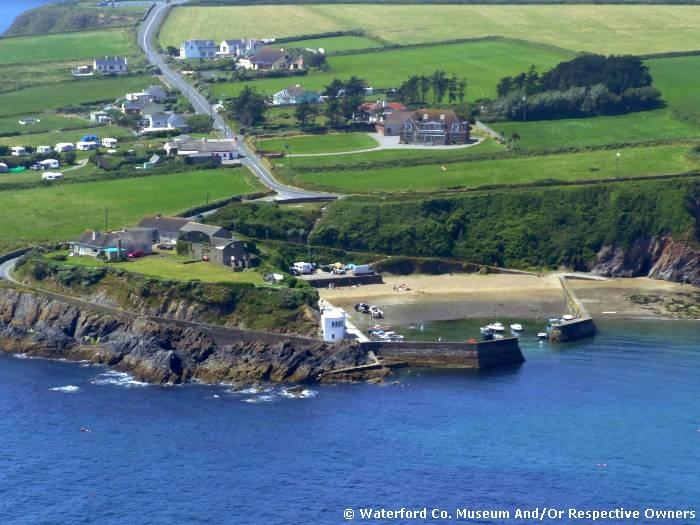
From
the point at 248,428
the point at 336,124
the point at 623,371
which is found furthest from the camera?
the point at 336,124

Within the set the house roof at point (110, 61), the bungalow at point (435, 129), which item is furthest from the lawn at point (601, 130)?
the house roof at point (110, 61)

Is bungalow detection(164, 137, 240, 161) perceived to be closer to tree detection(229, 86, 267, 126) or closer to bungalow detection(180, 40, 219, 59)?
tree detection(229, 86, 267, 126)

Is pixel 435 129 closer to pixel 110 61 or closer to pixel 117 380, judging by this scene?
pixel 110 61

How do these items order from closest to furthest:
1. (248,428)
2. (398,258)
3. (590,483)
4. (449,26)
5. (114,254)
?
(590,483)
(248,428)
(114,254)
(398,258)
(449,26)

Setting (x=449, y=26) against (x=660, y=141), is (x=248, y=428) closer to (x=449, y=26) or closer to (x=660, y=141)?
(x=660, y=141)

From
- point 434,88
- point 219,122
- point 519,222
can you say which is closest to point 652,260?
point 519,222

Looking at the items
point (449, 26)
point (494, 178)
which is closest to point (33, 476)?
point (494, 178)

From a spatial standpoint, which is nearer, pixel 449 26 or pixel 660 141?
pixel 660 141
